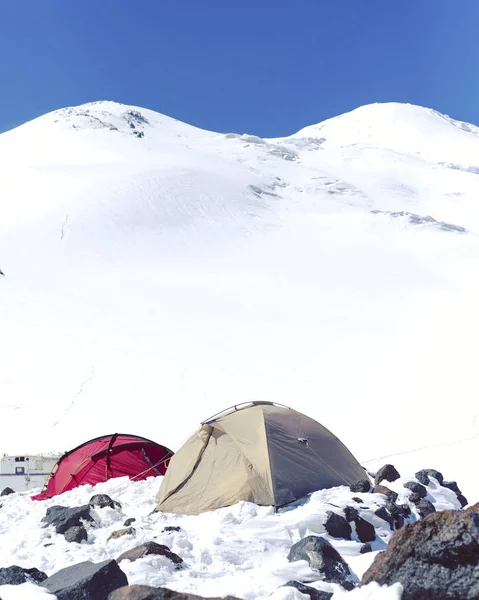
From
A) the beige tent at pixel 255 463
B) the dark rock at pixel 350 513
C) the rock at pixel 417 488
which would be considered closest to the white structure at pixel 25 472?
the beige tent at pixel 255 463

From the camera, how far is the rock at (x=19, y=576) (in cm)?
517

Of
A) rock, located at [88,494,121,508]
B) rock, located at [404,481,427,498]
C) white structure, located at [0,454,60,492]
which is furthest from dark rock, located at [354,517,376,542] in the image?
white structure, located at [0,454,60,492]

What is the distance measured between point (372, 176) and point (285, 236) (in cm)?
3557

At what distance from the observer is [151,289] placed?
29141 millimetres

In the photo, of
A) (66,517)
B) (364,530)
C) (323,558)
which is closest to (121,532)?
(66,517)

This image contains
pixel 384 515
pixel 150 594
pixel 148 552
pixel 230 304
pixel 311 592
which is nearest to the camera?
pixel 150 594

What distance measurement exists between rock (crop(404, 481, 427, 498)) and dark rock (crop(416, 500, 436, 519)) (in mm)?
278

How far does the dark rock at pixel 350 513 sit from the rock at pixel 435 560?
99.8 inches

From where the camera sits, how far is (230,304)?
90.3 ft

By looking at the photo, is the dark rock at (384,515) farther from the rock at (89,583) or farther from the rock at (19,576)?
the rock at (19,576)

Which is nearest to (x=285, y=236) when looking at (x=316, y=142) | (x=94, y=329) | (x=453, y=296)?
(x=453, y=296)

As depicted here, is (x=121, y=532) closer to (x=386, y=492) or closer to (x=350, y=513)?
(x=350, y=513)

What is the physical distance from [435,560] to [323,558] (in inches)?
65.8

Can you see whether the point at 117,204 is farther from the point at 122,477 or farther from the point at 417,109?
the point at 417,109
